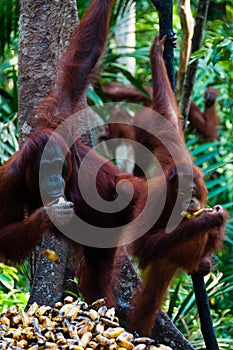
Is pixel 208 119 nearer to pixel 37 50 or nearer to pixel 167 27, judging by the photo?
pixel 37 50

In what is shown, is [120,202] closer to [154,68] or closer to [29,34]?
[154,68]

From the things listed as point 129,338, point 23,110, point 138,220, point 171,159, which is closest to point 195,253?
point 138,220

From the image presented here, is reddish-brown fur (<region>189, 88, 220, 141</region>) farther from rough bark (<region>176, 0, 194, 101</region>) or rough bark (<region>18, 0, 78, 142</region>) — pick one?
rough bark (<region>18, 0, 78, 142</region>)

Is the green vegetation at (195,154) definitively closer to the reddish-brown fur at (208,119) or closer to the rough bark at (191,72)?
the rough bark at (191,72)

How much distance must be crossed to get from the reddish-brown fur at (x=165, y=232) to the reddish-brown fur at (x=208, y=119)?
3.93 metres

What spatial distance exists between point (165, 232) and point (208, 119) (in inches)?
181

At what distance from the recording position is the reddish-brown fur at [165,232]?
2.88 m

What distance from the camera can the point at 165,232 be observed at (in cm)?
296

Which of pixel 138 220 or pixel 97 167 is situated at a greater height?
pixel 97 167

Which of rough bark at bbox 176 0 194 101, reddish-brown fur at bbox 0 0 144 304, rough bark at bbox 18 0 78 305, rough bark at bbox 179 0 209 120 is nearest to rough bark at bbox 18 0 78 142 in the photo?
rough bark at bbox 18 0 78 305

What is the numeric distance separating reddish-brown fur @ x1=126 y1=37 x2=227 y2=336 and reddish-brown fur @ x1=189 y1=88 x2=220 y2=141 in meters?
3.93

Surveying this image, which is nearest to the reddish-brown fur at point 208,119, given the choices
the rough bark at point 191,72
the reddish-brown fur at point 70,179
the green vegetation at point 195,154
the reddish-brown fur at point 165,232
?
the green vegetation at point 195,154

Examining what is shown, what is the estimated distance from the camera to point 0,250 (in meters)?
2.96

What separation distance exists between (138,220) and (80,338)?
0.90 m
